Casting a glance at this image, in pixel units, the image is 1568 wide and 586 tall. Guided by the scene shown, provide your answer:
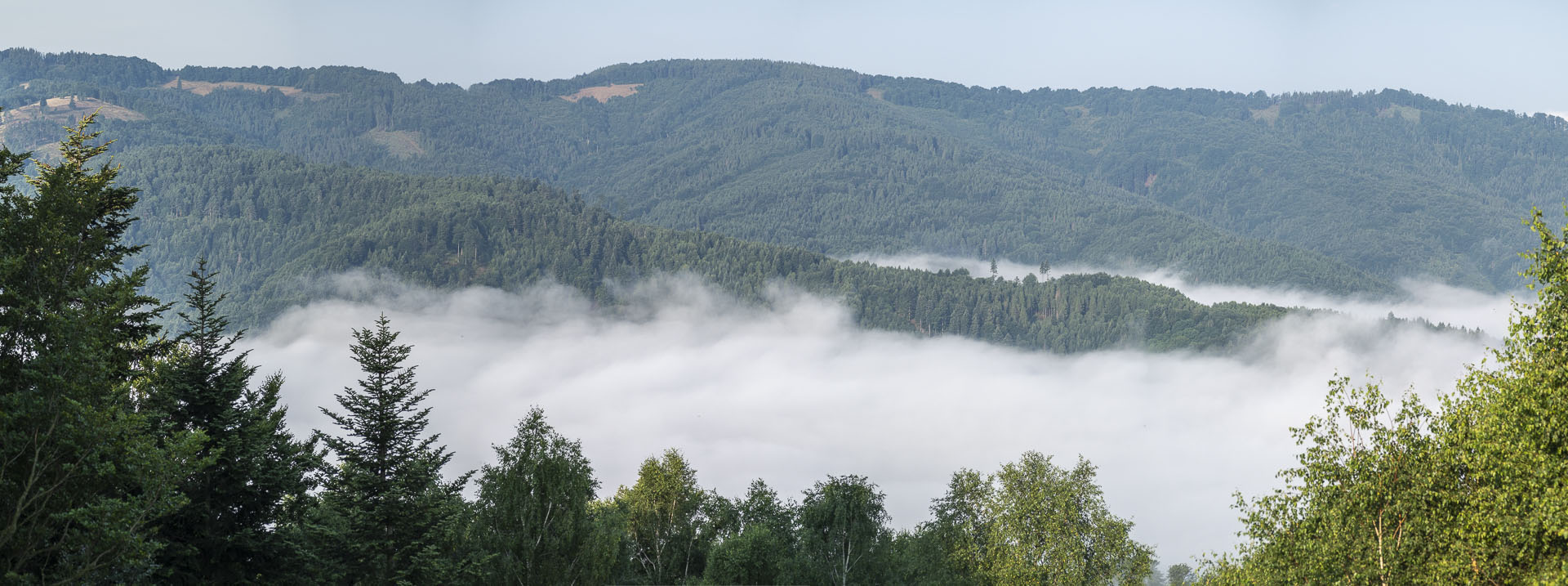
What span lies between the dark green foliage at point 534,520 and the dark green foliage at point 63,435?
1900 centimetres

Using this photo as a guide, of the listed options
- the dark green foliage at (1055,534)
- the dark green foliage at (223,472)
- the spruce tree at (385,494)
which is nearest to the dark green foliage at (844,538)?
the dark green foliage at (1055,534)

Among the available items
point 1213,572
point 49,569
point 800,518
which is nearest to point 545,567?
point 49,569

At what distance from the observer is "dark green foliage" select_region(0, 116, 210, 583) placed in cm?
2966

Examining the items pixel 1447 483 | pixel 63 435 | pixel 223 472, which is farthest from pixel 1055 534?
pixel 63 435

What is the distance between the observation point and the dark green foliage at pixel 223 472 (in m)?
43.5

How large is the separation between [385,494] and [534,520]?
6269 millimetres

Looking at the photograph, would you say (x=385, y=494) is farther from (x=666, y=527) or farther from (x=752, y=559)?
(x=666, y=527)

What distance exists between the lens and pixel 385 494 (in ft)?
168

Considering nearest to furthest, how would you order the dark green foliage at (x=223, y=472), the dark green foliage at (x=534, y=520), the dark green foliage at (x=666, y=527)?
the dark green foliage at (x=223, y=472) < the dark green foliage at (x=534, y=520) < the dark green foliage at (x=666, y=527)

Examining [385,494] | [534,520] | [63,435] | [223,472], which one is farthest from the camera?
[534,520]

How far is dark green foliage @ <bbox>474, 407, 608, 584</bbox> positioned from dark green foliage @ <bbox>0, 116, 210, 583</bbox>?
19.0 metres

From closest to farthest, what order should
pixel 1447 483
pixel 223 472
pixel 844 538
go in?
pixel 1447 483
pixel 223 472
pixel 844 538

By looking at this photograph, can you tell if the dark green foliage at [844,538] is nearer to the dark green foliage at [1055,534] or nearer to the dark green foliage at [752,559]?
the dark green foliage at [752,559]

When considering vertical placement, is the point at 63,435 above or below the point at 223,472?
above
